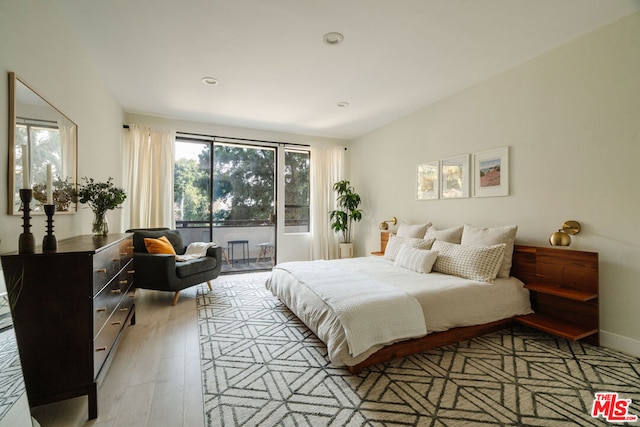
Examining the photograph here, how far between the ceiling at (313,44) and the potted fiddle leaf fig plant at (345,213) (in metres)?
1.91

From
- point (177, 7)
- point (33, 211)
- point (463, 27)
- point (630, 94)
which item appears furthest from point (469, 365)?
point (177, 7)

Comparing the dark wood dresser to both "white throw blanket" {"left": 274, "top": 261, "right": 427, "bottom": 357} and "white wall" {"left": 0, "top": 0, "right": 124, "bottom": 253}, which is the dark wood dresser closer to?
"white wall" {"left": 0, "top": 0, "right": 124, "bottom": 253}

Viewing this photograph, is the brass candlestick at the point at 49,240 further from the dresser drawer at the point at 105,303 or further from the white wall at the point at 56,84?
the dresser drawer at the point at 105,303

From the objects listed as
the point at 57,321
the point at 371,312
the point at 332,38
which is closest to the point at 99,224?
the point at 57,321

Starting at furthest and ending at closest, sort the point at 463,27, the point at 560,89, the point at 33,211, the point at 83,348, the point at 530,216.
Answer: the point at 530,216
the point at 560,89
the point at 463,27
the point at 33,211
the point at 83,348

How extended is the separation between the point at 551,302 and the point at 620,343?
51cm

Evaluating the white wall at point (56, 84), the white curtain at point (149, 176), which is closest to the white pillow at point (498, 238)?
the white wall at point (56, 84)

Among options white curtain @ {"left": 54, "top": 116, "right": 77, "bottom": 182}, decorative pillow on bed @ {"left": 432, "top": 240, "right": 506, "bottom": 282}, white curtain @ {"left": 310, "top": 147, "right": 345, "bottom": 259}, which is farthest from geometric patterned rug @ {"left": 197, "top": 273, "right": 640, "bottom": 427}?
white curtain @ {"left": 310, "top": 147, "right": 345, "bottom": 259}

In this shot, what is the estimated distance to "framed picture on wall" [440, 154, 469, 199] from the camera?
3.55 m

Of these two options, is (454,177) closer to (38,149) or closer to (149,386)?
(149,386)

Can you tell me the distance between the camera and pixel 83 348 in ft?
5.10

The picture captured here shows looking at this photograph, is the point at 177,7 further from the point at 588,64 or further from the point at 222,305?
the point at 588,64

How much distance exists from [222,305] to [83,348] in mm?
1968

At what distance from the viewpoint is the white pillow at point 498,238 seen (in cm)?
285
